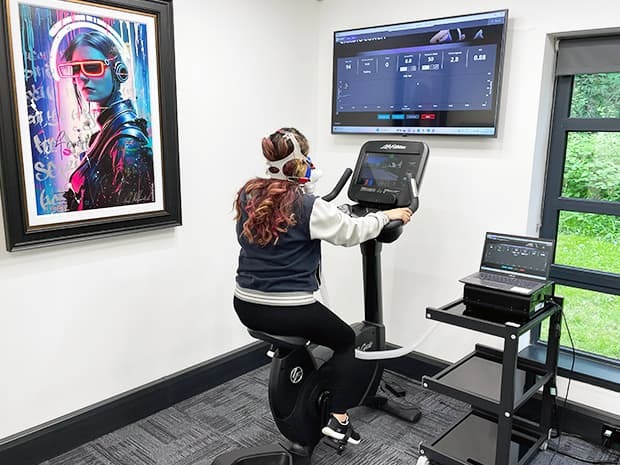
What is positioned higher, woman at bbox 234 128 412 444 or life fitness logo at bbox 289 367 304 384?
woman at bbox 234 128 412 444

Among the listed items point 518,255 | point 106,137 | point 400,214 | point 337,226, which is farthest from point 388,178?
point 106,137

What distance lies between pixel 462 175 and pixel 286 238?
4.51 feet

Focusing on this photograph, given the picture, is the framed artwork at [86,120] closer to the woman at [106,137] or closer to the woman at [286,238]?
the woman at [106,137]

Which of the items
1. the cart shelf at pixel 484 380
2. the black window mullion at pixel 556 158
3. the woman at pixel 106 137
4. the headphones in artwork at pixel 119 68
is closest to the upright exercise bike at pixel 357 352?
the cart shelf at pixel 484 380

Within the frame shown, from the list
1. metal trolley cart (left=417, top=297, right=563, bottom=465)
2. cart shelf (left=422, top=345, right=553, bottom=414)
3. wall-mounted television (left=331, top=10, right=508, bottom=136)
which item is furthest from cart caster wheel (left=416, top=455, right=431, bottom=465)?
wall-mounted television (left=331, top=10, right=508, bottom=136)

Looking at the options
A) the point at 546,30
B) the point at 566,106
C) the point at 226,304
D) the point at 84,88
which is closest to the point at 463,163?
the point at 566,106

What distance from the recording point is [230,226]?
322cm

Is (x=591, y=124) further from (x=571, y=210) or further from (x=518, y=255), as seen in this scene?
(x=518, y=255)

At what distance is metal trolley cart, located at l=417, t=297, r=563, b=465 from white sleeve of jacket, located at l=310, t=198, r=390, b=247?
494 mm

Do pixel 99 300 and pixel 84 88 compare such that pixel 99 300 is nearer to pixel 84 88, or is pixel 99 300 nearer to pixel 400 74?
pixel 84 88

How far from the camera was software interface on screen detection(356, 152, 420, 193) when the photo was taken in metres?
2.53

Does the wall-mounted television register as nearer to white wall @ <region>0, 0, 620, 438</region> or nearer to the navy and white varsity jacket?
white wall @ <region>0, 0, 620, 438</region>

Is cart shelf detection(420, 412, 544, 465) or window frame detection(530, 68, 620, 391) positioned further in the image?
window frame detection(530, 68, 620, 391)

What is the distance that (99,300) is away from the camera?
2580 mm
